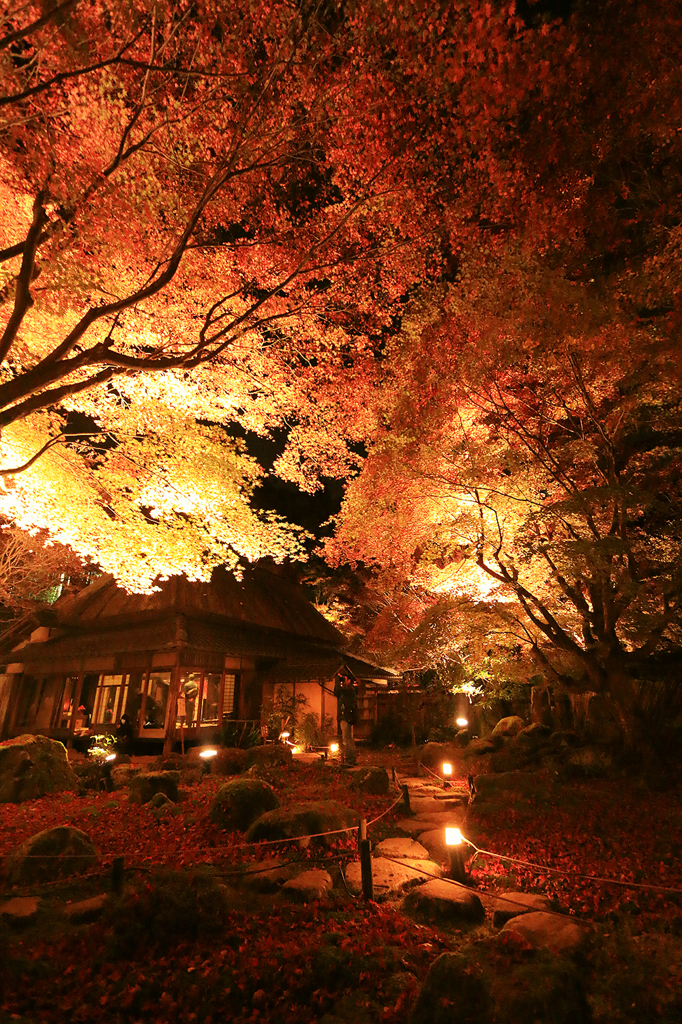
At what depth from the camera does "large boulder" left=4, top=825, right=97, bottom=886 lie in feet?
21.2

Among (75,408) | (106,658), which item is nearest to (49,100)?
(75,408)

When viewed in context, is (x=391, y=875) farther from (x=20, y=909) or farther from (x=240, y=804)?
(x=20, y=909)

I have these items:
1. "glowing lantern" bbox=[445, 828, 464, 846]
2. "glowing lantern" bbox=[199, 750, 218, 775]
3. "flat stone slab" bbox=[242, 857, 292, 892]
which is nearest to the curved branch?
"flat stone slab" bbox=[242, 857, 292, 892]

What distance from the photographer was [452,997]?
3.70 meters

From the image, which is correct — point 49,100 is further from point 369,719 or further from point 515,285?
point 369,719

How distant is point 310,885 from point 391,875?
142cm

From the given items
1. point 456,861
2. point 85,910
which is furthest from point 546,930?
point 85,910

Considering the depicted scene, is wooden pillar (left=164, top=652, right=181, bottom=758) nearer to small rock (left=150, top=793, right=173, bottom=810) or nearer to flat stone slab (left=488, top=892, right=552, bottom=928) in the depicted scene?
small rock (left=150, top=793, right=173, bottom=810)

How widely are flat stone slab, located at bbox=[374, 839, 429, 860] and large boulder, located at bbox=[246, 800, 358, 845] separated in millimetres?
664

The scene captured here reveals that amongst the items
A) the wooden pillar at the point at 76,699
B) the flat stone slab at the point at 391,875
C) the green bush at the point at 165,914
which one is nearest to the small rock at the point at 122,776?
the wooden pillar at the point at 76,699

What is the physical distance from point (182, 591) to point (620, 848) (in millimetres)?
14736

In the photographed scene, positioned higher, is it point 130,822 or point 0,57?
point 0,57

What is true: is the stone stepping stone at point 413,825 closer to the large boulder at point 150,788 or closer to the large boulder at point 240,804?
the large boulder at point 240,804

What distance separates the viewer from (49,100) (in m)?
6.59
